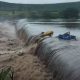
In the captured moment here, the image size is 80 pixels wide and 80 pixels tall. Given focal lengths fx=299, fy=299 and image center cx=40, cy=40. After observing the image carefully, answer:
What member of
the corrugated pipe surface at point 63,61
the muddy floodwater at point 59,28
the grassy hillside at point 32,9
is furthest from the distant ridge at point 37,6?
the corrugated pipe surface at point 63,61

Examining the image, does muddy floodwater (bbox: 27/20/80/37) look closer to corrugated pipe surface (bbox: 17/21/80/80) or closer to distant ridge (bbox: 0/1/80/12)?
corrugated pipe surface (bbox: 17/21/80/80)

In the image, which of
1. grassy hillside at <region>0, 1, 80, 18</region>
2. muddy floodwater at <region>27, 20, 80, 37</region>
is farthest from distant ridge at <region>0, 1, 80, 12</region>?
muddy floodwater at <region>27, 20, 80, 37</region>

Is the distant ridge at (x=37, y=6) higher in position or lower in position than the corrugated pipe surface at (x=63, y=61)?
lower

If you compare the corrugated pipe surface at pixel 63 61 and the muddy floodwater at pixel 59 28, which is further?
the muddy floodwater at pixel 59 28

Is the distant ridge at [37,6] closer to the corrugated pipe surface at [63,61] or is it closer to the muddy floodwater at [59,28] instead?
the muddy floodwater at [59,28]

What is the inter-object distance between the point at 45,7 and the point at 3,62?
3044 centimetres

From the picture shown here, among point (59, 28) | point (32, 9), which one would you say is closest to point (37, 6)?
point (32, 9)

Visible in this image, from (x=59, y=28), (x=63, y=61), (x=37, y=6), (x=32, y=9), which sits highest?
(x=63, y=61)

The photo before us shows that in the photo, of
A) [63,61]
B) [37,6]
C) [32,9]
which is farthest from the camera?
[32,9]

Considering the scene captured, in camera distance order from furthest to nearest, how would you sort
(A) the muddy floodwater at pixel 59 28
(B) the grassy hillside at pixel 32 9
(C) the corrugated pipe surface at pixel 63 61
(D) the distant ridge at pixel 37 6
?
(B) the grassy hillside at pixel 32 9 < (D) the distant ridge at pixel 37 6 < (A) the muddy floodwater at pixel 59 28 < (C) the corrugated pipe surface at pixel 63 61

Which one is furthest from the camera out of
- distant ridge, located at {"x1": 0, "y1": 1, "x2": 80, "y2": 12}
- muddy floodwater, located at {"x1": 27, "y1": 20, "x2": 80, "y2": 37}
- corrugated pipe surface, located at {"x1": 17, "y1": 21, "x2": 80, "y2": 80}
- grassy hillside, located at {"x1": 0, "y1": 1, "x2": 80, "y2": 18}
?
grassy hillside, located at {"x1": 0, "y1": 1, "x2": 80, "y2": 18}

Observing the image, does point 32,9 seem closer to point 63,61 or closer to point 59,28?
point 59,28

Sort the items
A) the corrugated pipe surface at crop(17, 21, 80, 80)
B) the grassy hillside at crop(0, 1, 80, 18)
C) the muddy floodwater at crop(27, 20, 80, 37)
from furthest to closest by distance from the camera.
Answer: the grassy hillside at crop(0, 1, 80, 18) → the muddy floodwater at crop(27, 20, 80, 37) → the corrugated pipe surface at crop(17, 21, 80, 80)

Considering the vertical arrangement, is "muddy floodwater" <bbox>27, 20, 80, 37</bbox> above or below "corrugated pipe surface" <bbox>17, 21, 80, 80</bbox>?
below
